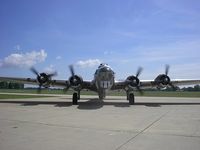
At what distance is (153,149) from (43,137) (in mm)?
3789

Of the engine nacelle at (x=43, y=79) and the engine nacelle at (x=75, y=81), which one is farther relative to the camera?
the engine nacelle at (x=43, y=79)

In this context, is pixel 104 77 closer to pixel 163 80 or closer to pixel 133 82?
pixel 133 82

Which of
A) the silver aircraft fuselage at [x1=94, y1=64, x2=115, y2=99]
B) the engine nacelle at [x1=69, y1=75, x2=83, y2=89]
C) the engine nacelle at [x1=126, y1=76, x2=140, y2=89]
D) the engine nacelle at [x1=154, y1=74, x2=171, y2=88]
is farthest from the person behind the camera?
the engine nacelle at [x1=154, y1=74, x2=171, y2=88]

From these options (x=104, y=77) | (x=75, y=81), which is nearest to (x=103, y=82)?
(x=104, y=77)

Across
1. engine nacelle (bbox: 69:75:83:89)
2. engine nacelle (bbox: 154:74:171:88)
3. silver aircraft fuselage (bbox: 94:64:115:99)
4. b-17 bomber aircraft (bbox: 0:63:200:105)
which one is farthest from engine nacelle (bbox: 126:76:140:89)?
engine nacelle (bbox: 69:75:83:89)

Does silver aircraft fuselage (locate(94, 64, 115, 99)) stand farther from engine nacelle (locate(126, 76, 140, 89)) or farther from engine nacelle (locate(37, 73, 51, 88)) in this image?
engine nacelle (locate(37, 73, 51, 88))

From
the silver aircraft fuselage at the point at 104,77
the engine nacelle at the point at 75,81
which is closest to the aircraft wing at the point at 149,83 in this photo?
the silver aircraft fuselage at the point at 104,77

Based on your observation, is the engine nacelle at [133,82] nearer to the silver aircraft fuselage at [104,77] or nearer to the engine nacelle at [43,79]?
the silver aircraft fuselage at [104,77]

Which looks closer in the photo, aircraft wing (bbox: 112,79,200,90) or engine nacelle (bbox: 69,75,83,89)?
engine nacelle (bbox: 69,75,83,89)

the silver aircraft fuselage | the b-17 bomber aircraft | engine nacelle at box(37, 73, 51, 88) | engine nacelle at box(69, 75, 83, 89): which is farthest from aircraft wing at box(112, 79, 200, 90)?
engine nacelle at box(37, 73, 51, 88)

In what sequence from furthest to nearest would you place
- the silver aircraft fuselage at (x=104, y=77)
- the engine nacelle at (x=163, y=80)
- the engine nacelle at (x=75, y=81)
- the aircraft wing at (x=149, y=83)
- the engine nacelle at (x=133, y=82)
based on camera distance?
1. the aircraft wing at (x=149, y=83)
2. the engine nacelle at (x=163, y=80)
3. the engine nacelle at (x=133, y=82)
4. the silver aircraft fuselage at (x=104, y=77)
5. the engine nacelle at (x=75, y=81)

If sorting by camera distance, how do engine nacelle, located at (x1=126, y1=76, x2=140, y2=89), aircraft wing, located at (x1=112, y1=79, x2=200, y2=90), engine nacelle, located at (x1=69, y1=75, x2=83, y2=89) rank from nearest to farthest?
1. engine nacelle, located at (x1=69, y1=75, x2=83, y2=89)
2. engine nacelle, located at (x1=126, y1=76, x2=140, y2=89)
3. aircraft wing, located at (x1=112, y1=79, x2=200, y2=90)

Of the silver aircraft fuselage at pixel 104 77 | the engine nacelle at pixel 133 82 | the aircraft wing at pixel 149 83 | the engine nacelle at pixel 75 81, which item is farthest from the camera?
the aircraft wing at pixel 149 83

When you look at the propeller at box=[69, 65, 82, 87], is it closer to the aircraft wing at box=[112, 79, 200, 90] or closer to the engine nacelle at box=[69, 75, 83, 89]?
the engine nacelle at box=[69, 75, 83, 89]
